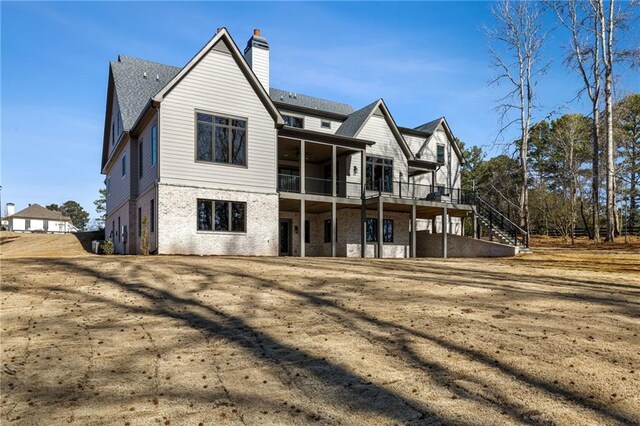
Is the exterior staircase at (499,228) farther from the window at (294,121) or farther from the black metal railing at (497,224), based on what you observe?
the window at (294,121)

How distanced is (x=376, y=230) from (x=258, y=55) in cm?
1192

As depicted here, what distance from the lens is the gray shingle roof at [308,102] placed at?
28.3m

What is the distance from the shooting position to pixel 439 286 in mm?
9719

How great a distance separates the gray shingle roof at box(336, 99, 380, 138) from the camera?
25750mm

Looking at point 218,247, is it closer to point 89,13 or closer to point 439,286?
point 89,13

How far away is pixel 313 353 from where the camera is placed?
5.36m

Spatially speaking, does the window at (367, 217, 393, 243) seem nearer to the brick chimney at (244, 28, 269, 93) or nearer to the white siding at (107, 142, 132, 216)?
the brick chimney at (244, 28, 269, 93)

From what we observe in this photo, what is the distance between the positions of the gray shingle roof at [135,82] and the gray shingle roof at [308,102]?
20.6 feet

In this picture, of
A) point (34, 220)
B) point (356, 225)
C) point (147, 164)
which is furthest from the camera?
point (34, 220)

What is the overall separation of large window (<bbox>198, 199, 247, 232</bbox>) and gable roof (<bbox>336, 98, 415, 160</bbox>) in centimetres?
950

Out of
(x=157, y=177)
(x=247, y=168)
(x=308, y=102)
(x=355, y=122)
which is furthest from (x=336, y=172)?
(x=157, y=177)

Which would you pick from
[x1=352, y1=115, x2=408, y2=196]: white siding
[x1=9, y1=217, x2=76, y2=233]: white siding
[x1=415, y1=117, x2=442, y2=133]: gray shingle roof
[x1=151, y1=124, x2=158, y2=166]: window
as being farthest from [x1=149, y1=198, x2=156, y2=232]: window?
[x1=9, y1=217, x2=76, y2=233]: white siding


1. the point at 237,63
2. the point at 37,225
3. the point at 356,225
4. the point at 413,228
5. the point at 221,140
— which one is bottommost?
the point at 413,228

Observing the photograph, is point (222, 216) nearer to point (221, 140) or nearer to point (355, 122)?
point (221, 140)
